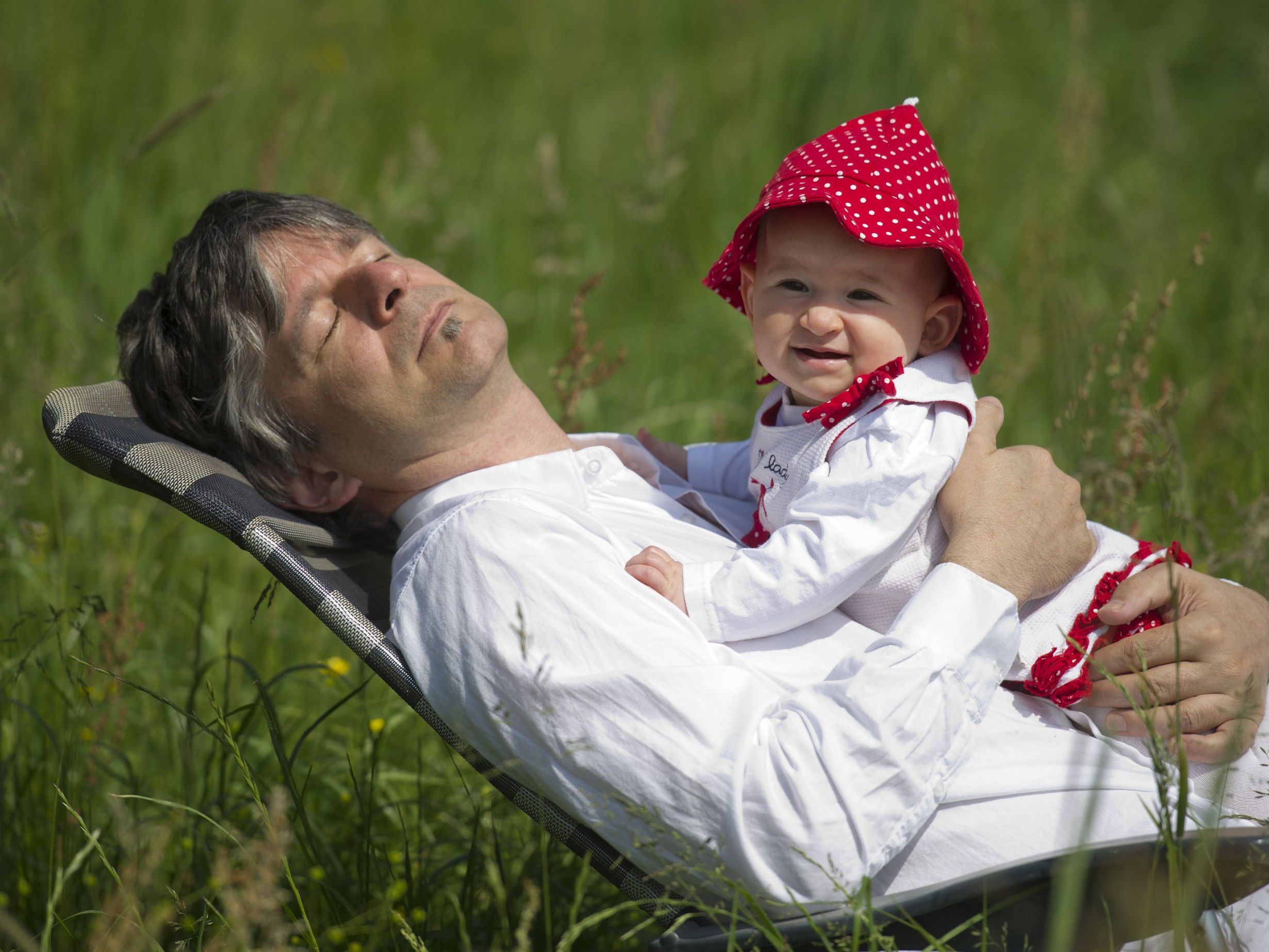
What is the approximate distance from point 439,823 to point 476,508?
1.37m

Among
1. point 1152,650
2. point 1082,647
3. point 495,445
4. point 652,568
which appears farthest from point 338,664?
point 1152,650

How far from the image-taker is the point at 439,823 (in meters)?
3.01

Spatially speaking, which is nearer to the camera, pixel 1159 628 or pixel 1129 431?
pixel 1159 628

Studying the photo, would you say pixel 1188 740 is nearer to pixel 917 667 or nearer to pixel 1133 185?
pixel 917 667

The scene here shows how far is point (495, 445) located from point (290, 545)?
1.63 feet

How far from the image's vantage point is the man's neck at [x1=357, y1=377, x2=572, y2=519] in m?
2.41

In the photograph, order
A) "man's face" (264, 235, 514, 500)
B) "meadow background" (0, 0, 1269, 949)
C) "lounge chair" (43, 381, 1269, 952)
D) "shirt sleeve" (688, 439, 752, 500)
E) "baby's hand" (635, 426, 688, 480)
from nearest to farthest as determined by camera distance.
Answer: "lounge chair" (43, 381, 1269, 952) < "man's face" (264, 235, 514, 500) < "meadow background" (0, 0, 1269, 949) < "shirt sleeve" (688, 439, 752, 500) < "baby's hand" (635, 426, 688, 480)

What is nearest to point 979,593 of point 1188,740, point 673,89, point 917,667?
point 917,667

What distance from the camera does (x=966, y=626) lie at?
70.9 inches

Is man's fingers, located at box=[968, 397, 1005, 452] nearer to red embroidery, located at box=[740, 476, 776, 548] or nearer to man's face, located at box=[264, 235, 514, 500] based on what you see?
red embroidery, located at box=[740, 476, 776, 548]

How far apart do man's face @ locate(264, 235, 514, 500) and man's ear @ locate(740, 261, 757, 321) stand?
0.52 m

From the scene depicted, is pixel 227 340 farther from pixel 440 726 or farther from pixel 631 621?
pixel 631 621

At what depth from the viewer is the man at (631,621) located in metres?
1.71

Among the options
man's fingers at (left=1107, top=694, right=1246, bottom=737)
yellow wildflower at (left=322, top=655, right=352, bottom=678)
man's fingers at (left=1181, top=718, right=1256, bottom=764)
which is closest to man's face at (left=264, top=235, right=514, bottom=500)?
yellow wildflower at (left=322, top=655, right=352, bottom=678)
